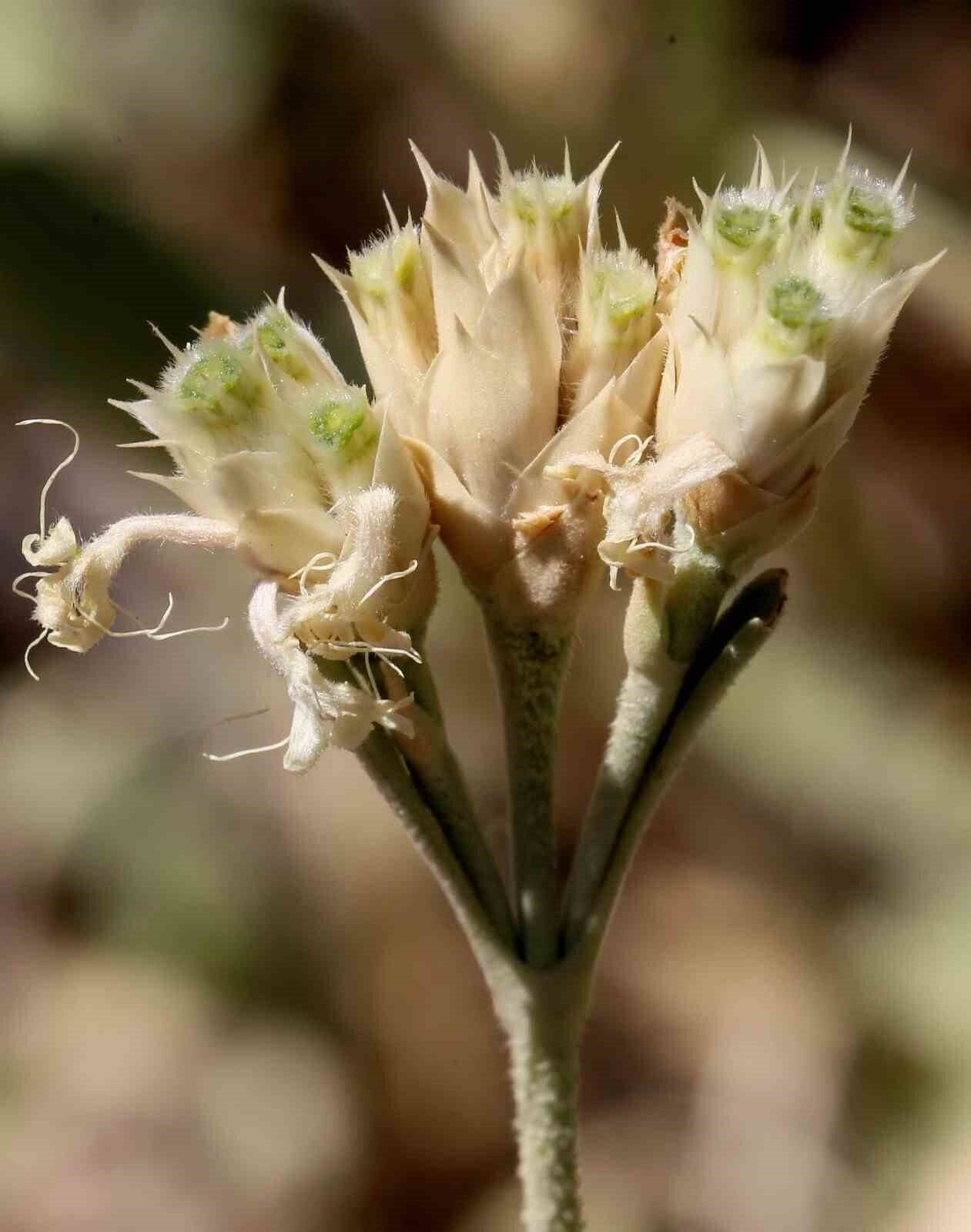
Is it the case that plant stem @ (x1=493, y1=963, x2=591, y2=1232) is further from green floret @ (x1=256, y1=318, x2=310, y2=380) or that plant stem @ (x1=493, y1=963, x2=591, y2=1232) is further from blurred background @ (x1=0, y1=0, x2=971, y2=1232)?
blurred background @ (x1=0, y1=0, x2=971, y2=1232)

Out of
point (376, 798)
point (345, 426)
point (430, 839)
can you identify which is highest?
point (345, 426)

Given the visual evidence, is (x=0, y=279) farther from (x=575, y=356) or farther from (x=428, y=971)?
(x=575, y=356)

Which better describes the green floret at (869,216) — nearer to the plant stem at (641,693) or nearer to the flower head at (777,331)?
the flower head at (777,331)

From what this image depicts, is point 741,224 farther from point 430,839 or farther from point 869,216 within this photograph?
point 430,839

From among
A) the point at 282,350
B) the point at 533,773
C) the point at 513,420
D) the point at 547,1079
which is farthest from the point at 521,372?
the point at 547,1079

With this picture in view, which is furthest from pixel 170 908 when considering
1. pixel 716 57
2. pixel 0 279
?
pixel 716 57

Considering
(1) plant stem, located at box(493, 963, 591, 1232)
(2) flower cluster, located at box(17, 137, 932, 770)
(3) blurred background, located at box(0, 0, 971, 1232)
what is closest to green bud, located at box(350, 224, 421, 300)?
(2) flower cluster, located at box(17, 137, 932, 770)
